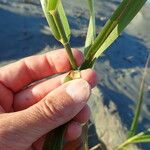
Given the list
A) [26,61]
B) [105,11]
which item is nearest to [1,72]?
[26,61]

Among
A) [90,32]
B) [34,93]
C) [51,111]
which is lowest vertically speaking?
[34,93]

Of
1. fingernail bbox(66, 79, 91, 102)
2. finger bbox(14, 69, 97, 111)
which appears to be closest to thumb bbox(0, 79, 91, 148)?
fingernail bbox(66, 79, 91, 102)

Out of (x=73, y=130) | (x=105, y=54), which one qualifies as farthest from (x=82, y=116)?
(x=105, y=54)

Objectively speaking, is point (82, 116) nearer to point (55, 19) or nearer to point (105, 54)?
point (55, 19)

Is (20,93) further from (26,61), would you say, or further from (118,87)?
(118,87)

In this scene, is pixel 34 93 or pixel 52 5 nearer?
pixel 52 5

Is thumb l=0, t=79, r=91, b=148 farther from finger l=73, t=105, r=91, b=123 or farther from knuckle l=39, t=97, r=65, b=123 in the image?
finger l=73, t=105, r=91, b=123
